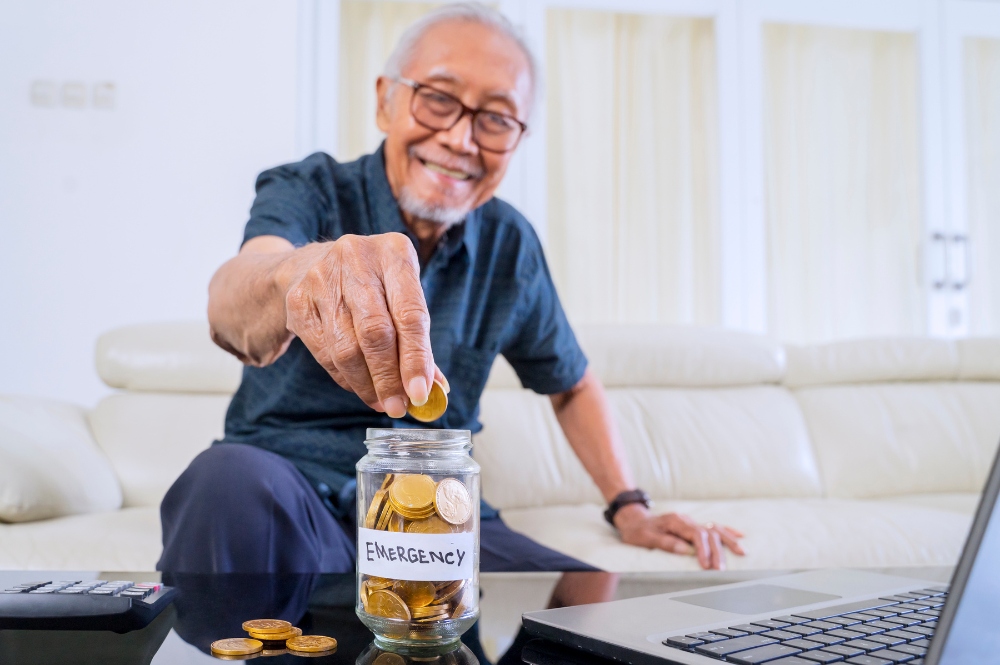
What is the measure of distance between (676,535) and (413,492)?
85 cm

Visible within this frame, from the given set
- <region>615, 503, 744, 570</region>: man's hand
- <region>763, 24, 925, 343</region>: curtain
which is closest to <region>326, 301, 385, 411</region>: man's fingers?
<region>615, 503, 744, 570</region>: man's hand

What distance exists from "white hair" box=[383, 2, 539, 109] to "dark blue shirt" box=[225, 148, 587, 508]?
174 mm

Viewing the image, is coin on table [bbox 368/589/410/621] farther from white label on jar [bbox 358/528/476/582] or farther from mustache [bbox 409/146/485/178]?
mustache [bbox 409/146/485/178]

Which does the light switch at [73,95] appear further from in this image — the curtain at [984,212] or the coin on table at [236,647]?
the curtain at [984,212]

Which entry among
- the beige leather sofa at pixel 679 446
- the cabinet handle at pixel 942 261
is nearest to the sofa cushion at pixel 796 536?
the beige leather sofa at pixel 679 446

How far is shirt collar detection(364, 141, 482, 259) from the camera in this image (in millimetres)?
1163

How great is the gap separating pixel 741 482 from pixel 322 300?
1614mm

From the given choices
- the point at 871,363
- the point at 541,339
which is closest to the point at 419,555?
the point at 541,339

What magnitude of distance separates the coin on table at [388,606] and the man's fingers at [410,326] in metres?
0.11

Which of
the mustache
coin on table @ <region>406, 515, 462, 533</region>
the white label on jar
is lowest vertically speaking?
the white label on jar

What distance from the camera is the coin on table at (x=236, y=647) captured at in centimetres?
40

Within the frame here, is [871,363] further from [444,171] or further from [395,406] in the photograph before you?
[395,406]

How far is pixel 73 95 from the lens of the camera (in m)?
2.58

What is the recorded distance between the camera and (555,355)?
1.30 meters
